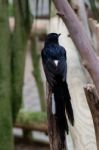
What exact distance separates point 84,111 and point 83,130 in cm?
5

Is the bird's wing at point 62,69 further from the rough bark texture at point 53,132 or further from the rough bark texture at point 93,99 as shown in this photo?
the rough bark texture at point 93,99

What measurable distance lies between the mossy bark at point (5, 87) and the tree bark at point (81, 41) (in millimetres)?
701

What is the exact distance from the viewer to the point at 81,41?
36.2 inches

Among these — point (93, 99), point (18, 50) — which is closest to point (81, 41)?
point (93, 99)

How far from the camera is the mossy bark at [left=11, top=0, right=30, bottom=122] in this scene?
5.79 ft

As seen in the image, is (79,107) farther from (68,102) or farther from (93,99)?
(93,99)

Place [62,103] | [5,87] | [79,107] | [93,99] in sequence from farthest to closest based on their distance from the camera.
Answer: [5,87], [79,107], [62,103], [93,99]

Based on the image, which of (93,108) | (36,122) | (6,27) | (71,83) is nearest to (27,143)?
(36,122)

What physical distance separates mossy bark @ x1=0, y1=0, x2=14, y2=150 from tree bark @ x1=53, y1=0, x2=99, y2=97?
2.30 feet

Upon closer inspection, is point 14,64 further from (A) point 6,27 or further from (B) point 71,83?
(B) point 71,83

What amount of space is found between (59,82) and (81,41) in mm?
178

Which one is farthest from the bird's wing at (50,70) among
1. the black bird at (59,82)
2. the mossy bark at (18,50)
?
the mossy bark at (18,50)

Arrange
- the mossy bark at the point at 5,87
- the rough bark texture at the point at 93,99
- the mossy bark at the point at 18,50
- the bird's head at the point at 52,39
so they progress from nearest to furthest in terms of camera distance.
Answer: the rough bark texture at the point at 93,99
the bird's head at the point at 52,39
the mossy bark at the point at 5,87
the mossy bark at the point at 18,50

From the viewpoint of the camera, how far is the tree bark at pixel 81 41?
89 centimetres
